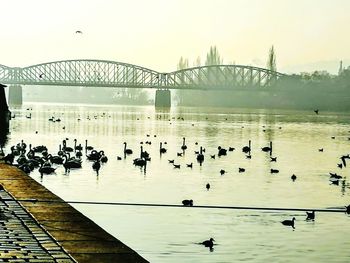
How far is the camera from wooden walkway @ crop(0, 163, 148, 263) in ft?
48.1

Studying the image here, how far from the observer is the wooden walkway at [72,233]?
14664 mm

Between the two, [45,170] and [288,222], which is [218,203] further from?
[45,170]

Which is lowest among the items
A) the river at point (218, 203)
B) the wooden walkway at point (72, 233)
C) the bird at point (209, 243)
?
the river at point (218, 203)

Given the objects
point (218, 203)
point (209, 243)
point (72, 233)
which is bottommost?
point (218, 203)

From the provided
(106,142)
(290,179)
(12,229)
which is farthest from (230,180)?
(106,142)

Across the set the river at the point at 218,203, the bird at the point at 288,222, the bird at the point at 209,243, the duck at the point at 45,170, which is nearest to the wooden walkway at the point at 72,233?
the river at the point at 218,203

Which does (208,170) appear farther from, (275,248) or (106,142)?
(106,142)

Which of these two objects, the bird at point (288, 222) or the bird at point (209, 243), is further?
the bird at point (288, 222)

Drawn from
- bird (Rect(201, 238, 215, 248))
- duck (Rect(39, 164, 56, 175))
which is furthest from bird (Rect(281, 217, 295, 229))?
duck (Rect(39, 164, 56, 175))

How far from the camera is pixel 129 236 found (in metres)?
28.2

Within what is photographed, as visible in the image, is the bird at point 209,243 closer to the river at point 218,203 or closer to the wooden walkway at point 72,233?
the river at point 218,203

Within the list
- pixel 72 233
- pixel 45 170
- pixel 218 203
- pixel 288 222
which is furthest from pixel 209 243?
pixel 45 170

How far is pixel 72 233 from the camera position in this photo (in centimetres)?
1683

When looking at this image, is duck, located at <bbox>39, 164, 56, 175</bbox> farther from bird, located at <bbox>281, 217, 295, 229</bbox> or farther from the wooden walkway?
the wooden walkway
